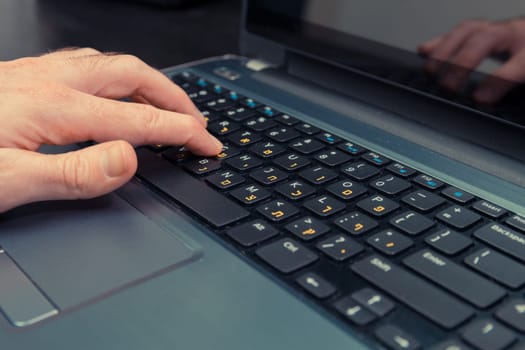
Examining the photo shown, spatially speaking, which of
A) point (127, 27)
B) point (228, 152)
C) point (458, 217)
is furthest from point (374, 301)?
point (127, 27)

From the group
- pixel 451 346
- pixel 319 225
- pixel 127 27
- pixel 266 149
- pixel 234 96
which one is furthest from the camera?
pixel 127 27

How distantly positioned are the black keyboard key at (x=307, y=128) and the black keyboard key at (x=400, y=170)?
91mm

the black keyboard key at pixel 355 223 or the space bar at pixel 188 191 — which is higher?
the black keyboard key at pixel 355 223

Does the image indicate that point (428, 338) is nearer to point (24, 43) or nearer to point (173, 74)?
point (173, 74)

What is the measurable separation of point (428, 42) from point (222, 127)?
0.21m

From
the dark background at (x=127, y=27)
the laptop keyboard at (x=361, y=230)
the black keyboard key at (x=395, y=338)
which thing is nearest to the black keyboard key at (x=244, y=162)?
the laptop keyboard at (x=361, y=230)

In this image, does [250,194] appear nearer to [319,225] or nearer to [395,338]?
[319,225]

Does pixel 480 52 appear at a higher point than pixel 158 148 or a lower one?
higher

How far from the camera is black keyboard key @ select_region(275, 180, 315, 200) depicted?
454 mm

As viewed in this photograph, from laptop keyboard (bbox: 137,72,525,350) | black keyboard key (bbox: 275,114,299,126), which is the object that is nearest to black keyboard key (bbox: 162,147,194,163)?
laptop keyboard (bbox: 137,72,525,350)

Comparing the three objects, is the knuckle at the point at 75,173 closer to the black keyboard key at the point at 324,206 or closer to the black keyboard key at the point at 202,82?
the black keyboard key at the point at 324,206

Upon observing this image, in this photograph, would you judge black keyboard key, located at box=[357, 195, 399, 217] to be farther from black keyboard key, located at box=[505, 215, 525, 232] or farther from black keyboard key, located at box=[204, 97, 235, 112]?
black keyboard key, located at box=[204, 97, 235, 112]

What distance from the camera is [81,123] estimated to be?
18.4 inches

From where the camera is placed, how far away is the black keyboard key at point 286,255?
0.38 metres
